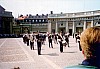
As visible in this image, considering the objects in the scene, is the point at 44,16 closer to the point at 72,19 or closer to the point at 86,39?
the point at 72,19

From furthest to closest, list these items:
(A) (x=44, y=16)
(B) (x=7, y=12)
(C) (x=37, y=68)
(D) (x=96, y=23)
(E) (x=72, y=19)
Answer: (A) (x=44, y=16) < (B) (x=7, y=12) < (E) (x=72, y=19) < (D) (x=96, y=23) < (C) (x=37, y=68)

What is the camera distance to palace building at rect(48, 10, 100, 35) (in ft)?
180

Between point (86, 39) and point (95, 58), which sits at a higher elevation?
point (86, 39)

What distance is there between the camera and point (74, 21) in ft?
200

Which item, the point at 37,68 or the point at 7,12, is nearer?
the point at 37,68

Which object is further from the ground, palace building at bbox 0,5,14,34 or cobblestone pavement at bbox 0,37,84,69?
palace building at bbox 0,5,14,34

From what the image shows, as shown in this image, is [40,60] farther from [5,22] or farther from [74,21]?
[5,22]

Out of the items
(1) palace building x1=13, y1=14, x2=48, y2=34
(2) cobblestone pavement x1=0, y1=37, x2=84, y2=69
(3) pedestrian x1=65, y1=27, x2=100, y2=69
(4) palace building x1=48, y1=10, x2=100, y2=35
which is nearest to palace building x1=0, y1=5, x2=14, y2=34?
(1) palace building x1=13, y1=14, x2=48, y2=34

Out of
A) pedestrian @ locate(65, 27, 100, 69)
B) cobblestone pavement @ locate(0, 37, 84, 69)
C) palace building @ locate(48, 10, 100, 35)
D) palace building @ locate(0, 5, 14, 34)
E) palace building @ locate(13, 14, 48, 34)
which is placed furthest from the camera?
palace building @ locate(13, 14, 48, 34)

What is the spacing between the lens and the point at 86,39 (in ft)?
7.57

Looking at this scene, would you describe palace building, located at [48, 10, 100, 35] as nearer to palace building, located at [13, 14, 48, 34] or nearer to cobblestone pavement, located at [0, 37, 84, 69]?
palace building, located at [13, 14, 48, 34]

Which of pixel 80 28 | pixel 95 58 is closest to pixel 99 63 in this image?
pixel 95 58

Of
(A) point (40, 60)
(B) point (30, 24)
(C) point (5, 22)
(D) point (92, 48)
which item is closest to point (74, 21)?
(C) point (5, 22)

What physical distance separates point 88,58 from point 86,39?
0.19 metres
